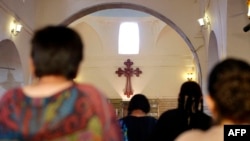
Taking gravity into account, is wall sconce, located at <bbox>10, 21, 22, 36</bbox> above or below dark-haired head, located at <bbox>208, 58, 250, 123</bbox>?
above

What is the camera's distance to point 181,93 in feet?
10.2

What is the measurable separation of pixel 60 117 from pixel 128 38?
50.0 feet

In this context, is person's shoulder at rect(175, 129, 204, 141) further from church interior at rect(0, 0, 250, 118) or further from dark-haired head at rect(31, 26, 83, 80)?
church interior at rect(0, 0, 250, 118)

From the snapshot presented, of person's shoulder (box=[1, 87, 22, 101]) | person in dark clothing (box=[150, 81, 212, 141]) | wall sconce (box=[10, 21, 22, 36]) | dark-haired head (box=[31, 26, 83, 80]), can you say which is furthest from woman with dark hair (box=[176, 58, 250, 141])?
wall sconce (box=[10, 21, 22, 36])

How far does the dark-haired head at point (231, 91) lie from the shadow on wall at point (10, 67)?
8.43 m

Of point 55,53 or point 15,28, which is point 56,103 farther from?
point 15,28

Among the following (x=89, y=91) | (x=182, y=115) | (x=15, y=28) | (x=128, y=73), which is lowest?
(x=182, y=115)

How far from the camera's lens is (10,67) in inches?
401

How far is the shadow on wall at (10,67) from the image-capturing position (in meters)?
9.73

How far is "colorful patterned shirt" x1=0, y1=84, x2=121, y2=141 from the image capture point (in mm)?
1668

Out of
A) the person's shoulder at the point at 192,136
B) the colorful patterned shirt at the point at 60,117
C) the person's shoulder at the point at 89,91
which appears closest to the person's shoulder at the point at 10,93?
the colorful patterned shirt at the point at 60,117

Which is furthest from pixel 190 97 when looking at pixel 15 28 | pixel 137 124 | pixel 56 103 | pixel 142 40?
pixel 142 40

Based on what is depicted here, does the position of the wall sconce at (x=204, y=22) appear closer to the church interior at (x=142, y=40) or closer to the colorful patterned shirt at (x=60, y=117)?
the church interior at (x=142, y=40)

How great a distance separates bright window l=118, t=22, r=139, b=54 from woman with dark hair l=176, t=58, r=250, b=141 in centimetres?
1492
